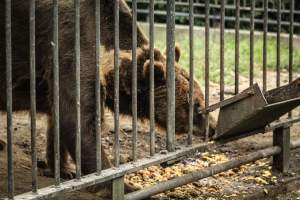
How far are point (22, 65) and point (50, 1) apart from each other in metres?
0.62

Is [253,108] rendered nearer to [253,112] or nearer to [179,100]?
[253,112]

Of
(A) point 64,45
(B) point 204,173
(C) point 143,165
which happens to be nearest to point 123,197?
(C) point 143,165

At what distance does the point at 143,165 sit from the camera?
17.0 feet

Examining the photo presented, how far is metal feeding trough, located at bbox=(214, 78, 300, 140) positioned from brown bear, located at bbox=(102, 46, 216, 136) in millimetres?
731

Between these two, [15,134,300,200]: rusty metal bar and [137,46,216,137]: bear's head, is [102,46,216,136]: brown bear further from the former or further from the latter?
[15,134,300,200]: rusty metal bar

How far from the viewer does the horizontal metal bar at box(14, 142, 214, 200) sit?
445 centimetres

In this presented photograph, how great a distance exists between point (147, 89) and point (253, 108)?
4.43 ft

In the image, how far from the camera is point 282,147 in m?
6.73

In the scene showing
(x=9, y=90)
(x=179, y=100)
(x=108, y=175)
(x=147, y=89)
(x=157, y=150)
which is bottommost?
(x=157, y=150)

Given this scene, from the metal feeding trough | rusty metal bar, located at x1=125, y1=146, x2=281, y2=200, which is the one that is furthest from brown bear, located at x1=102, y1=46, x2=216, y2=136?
the metal feeding trough

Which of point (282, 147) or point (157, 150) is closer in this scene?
point (282, 147)

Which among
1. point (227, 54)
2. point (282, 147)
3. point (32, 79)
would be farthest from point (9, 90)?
point (227, 54)

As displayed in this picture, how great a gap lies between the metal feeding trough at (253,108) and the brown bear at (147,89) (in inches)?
28.8

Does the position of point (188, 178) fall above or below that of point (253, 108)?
below
